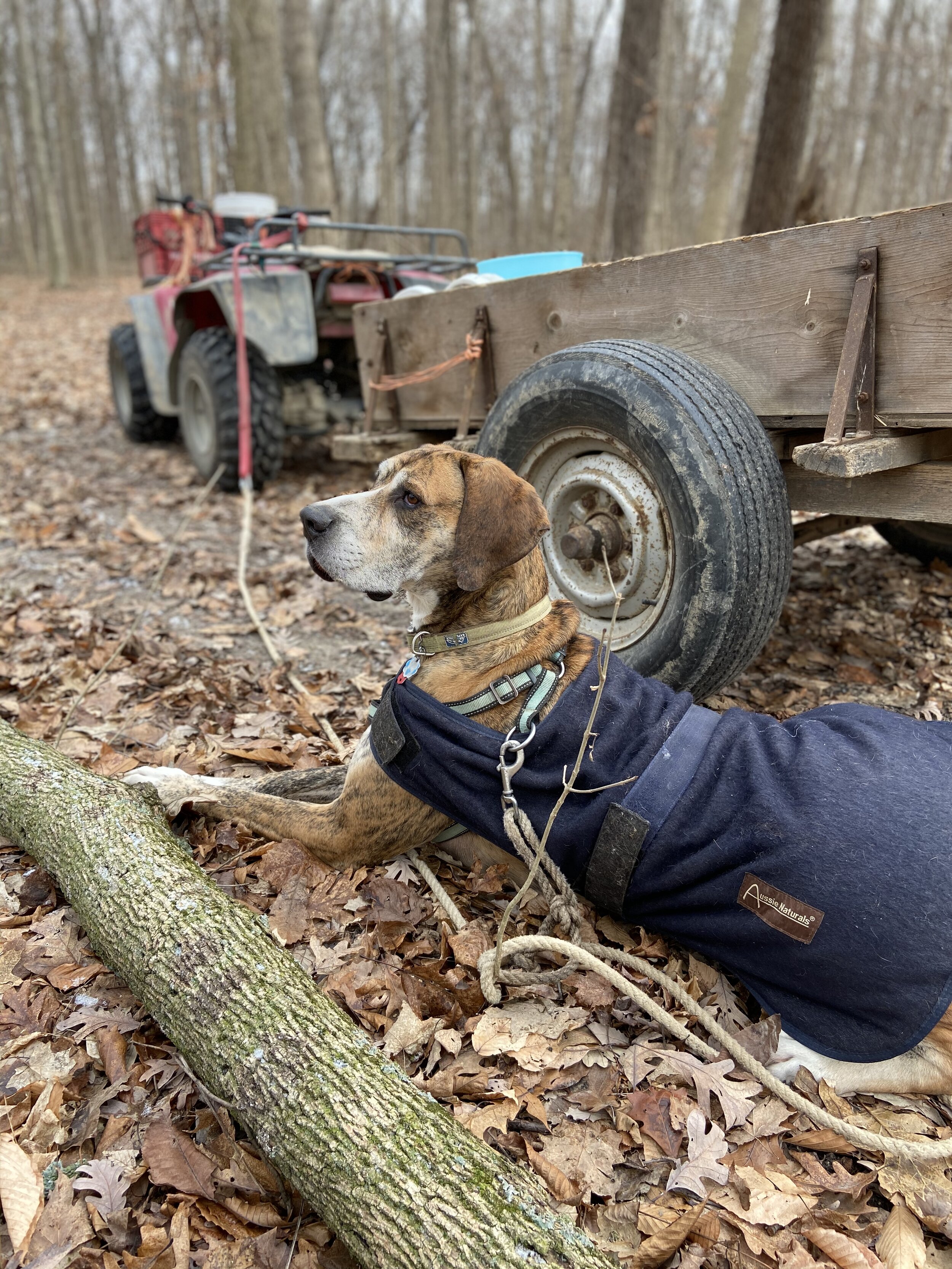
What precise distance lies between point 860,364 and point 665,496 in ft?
2.55

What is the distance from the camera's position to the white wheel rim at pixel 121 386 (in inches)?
357

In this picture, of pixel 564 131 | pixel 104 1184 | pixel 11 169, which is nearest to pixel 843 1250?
pixel 104 1184

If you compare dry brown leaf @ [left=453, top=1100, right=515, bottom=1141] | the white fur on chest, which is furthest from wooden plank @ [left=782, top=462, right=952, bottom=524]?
dry brown leaf @ [left=453, top=1100, right=515, bottom=1141]

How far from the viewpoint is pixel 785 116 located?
8.91 m

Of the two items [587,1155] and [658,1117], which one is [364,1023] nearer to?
[587,1155]

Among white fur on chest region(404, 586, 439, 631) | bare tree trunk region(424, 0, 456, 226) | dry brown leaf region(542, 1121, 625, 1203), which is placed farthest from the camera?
bare tree trunk region(424, 0, 456, 226)

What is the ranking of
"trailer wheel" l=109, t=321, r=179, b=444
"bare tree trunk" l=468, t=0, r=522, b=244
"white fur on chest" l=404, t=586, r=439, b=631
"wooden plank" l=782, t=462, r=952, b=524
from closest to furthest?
1. "white fur on chest" l=404, t=586, r=439, b=631
2. "wooden plank" l=782, t=462, r=952, b=524
3. "trailer wheel" l=109, t=321, r=179, b=444
4. "bare tree trunk" l=468, t=0, r=522, b=244

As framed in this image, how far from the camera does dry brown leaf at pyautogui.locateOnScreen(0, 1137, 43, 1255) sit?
178 cm

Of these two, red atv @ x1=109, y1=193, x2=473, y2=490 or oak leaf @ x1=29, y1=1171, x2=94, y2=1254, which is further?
red atv @ x1=109, y1=193, x2=473, y2=490

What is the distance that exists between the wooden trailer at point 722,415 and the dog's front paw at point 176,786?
1720 millimetres

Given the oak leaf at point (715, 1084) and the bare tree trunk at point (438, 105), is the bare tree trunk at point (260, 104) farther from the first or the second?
the oak leaf at point (715, 1084)

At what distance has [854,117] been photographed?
101ft

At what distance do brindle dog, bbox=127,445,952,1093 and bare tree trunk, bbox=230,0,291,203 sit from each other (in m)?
10.9

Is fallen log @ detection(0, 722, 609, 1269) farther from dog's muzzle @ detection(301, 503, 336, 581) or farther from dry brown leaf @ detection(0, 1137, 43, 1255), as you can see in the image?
dog's muzzle @ detection(301, 503, 336, 581)
